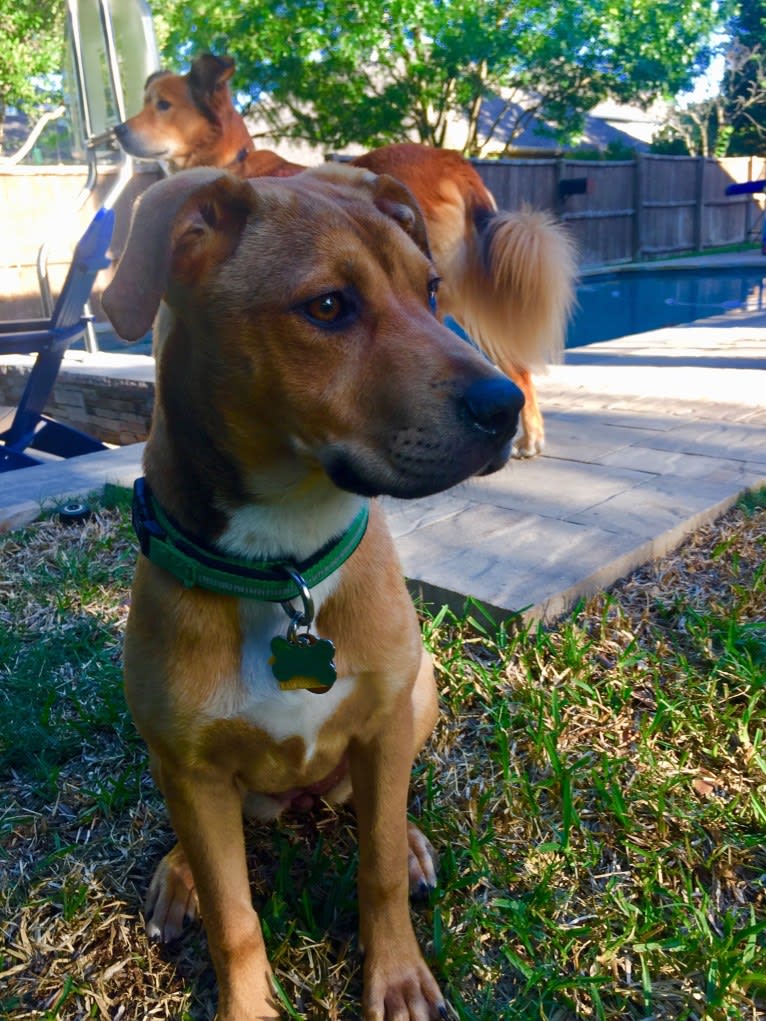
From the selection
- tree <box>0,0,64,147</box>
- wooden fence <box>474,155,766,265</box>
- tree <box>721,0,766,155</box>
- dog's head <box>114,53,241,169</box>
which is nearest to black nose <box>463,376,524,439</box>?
dog's head <box>114,53,241,169</box>

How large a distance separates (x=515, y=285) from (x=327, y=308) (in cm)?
292

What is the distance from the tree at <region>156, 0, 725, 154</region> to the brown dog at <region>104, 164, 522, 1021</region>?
1817 cm

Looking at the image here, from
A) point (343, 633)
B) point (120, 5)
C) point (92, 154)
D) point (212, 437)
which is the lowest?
point (343, 633)

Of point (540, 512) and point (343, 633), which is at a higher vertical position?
point (343, 633)

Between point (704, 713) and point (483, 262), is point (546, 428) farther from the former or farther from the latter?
point (704, 713)

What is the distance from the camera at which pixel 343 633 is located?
61.8 inches

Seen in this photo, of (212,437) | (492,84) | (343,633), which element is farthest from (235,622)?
(492,84)

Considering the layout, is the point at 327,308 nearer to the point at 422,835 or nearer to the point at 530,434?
the point at 422,835

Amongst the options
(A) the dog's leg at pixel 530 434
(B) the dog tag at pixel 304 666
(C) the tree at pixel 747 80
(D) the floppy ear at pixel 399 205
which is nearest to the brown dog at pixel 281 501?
Result: (B) the dog tag at pixel 304 666

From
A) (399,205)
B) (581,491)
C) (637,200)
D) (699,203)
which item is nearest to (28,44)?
(637,200)

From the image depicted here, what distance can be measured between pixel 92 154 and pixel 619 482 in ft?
21.7

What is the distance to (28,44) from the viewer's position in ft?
76.7

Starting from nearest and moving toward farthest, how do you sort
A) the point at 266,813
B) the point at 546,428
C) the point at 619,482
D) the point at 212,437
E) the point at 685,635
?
the point at 212,437 < the point at 266,813 < the point at 685,635 < the point at 619,482 < the point at 546,428

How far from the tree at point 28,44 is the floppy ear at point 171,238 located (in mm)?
24096
